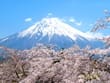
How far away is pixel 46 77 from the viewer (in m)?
10.2

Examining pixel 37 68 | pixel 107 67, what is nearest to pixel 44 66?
pixel 37 68

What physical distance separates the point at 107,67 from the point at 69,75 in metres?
1.06

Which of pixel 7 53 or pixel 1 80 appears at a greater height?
pixel 7 53

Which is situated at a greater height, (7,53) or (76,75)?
(7,53)

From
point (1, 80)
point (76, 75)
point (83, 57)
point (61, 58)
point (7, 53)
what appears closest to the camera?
point (76, 75)

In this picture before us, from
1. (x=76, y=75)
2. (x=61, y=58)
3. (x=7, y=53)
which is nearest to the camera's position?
(x=76, y=75)

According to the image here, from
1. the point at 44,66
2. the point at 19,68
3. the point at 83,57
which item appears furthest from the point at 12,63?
the point at 83,57

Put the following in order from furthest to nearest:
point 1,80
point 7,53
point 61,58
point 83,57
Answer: point 7,53 → point 1,80 → point 61,58 → point 83,57

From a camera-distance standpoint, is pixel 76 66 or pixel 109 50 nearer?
pixel 76 66

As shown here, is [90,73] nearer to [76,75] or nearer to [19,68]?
[76,75]

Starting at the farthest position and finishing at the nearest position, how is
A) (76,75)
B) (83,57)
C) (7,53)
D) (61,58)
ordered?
(7,53), (61,58), (83,57), (76,75)

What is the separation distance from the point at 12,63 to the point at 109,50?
198 inches

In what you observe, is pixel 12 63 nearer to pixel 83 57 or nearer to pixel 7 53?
pixel 7 53

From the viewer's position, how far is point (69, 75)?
9742mm
